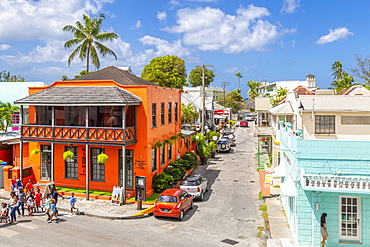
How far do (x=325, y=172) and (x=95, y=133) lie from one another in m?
14.7

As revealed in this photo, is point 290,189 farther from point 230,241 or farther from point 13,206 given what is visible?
point 13,206

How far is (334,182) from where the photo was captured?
13.4m

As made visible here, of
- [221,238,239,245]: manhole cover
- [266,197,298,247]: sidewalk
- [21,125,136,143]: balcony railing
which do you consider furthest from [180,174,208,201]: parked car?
[221,238,239,245]: manhole cover

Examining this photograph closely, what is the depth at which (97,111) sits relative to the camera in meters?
24.2

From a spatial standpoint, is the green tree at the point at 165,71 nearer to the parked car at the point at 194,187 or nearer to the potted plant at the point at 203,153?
the potted plant at the point at 203,153

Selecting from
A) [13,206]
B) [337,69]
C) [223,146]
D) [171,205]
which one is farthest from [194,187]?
[337,69]

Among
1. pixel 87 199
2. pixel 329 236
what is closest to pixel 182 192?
pixel 87 199

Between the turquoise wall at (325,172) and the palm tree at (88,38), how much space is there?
89.2ft

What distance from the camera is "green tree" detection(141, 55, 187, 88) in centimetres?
5300

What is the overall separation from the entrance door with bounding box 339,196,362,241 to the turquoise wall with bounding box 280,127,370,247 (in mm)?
213

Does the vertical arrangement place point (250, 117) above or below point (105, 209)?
above

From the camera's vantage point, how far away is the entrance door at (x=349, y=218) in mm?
14023

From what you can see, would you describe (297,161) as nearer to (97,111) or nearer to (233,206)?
(233,206)

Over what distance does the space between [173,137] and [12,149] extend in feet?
47.2
